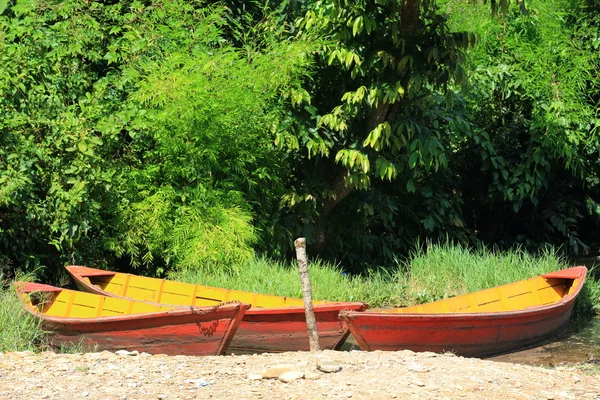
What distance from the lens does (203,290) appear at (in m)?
8.45

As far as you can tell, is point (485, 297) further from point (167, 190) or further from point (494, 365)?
point (167, 190)

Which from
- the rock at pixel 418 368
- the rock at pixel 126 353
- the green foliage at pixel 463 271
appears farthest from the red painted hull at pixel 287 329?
the green foliage at pixel 463 271

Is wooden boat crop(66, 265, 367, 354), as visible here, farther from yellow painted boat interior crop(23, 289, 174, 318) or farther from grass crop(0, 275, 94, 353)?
grass crop(0, 275, 94, 353)

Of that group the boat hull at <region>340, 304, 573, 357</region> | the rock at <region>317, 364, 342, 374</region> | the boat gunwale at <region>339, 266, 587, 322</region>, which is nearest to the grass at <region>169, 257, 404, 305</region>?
the boat gunwale at <region>339, 266, 587, 322</region>

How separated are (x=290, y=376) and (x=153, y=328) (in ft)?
6.13

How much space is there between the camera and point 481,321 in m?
7.54

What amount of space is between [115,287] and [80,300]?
98 centimetres

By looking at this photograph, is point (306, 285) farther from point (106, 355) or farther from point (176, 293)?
point (176, 293)

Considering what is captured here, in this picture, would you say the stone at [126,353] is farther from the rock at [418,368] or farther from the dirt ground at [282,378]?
the rock at [418,368]

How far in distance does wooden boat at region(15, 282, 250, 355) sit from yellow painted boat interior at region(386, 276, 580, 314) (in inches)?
82.3

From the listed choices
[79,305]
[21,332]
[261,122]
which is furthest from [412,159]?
[21,332]

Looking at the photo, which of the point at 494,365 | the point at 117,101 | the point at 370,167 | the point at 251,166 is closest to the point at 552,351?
the point at 494,365

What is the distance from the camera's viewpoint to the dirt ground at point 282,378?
220 inches

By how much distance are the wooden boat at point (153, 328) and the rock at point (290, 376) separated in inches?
48.2
